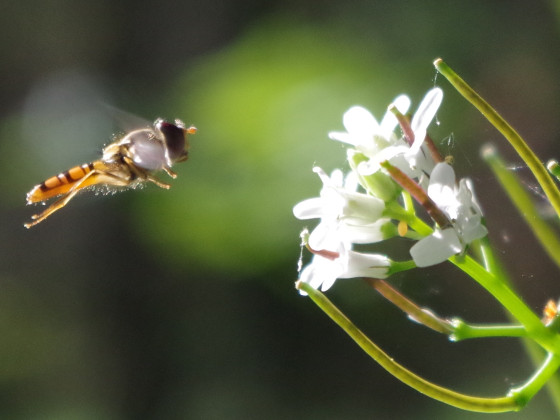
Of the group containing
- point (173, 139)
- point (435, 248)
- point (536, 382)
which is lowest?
point (536, 382)

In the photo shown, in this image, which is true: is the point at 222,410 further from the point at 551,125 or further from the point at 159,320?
the point at 551,125

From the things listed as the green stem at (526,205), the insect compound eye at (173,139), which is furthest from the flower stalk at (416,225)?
the insect compound eye at (173,139)

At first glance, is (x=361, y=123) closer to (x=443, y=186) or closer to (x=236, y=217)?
(x=443, y=186)

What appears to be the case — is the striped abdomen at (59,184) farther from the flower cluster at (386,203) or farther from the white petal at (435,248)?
the white petal at (435,248)

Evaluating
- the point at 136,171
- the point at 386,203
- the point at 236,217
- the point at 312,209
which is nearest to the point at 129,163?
the point at 136,171

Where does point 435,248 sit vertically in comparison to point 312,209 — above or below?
below

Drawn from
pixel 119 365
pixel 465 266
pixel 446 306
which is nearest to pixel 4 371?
pixel 119 365
